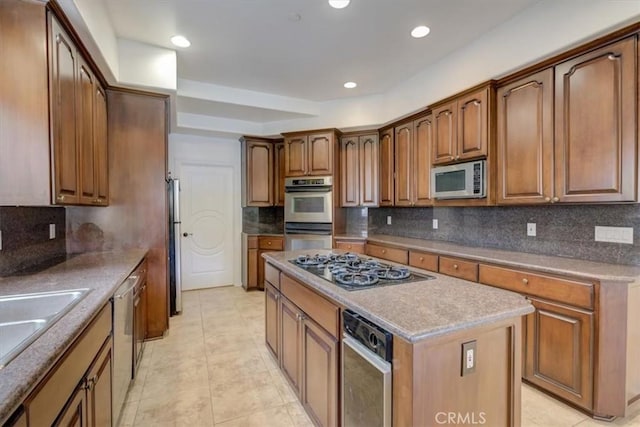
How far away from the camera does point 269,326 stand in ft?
8.92

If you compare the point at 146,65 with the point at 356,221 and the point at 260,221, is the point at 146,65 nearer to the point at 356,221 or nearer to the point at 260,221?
the point at 260,221

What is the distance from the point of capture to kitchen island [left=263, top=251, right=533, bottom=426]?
108cm

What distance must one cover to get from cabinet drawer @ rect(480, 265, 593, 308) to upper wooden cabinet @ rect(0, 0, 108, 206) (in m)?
2.99

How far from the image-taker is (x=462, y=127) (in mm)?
3012

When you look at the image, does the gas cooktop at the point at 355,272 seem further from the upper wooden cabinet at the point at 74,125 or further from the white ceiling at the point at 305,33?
the white ceiling at the point at 305,33

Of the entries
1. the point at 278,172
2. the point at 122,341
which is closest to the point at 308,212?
the point at 278,172

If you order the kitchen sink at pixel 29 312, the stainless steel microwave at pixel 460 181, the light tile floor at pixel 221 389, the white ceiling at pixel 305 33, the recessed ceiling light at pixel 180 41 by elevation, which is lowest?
the light tile floor at pixel 221 389

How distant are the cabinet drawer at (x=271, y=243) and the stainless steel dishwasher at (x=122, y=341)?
2634 millimetres

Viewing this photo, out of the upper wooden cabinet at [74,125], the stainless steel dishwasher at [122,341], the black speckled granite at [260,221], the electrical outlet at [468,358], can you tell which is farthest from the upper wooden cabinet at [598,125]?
the black speckled granite at [260,221]

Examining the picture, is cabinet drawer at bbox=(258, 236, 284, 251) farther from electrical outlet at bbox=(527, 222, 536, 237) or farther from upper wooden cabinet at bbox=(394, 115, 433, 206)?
electrical outlet at bbox=(527, 222, 536, 237)

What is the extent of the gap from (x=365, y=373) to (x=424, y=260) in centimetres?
214

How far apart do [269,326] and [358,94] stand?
3.27 meters

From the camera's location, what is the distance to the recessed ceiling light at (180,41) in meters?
2.84

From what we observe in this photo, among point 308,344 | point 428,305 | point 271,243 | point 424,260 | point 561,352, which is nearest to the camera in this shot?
point 428,305
